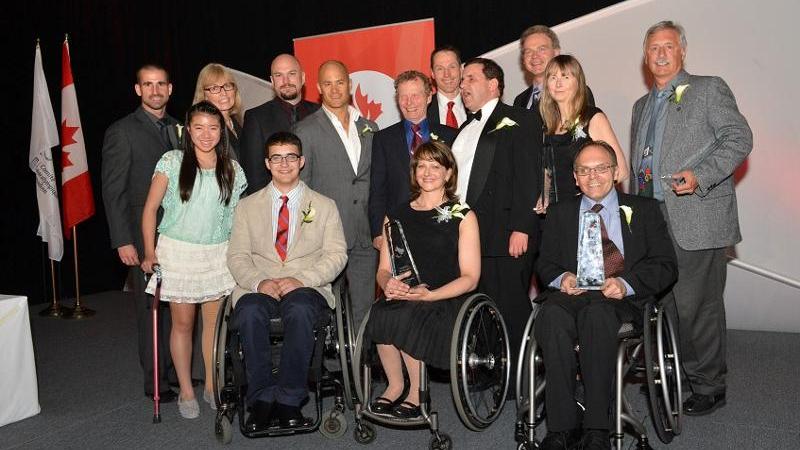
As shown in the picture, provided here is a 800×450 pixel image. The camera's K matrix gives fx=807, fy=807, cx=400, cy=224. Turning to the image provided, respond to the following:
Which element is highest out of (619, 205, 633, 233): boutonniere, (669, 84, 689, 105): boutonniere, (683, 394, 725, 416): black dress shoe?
(669, 84, 689, 105): boutonniere

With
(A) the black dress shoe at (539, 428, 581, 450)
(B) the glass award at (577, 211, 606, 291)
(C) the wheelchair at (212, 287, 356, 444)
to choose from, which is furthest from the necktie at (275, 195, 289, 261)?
(A) the black dress shoe at (539, 428, 581, 450)

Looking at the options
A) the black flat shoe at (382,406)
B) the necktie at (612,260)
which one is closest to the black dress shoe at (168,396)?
the black flat shoe at (382,406)

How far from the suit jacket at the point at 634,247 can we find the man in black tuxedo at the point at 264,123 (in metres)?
1.44

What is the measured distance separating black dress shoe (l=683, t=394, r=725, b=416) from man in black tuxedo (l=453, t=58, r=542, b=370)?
2.36ft

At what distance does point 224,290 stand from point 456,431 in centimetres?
111

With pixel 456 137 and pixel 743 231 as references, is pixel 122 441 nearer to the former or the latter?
pixel 456 137

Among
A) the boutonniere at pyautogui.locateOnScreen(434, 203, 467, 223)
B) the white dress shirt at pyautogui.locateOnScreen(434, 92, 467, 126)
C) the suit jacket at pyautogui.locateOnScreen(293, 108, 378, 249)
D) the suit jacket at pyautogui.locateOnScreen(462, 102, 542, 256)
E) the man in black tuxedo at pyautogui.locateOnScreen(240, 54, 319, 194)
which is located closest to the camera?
the boutonniere at pyautogui.locateOnScreen(434, 203, 467, 223)

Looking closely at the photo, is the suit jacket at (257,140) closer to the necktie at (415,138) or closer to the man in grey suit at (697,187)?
the necktie at (415,138)

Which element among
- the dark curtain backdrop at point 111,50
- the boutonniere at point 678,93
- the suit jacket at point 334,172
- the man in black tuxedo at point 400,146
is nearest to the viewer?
the boutonniere at point 678,93

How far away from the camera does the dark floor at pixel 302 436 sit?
2973 mm

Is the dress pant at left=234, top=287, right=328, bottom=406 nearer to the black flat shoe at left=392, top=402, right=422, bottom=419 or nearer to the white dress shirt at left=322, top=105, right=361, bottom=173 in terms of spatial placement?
the black flat shoe at left=392, top=402, right=422, bottom=419

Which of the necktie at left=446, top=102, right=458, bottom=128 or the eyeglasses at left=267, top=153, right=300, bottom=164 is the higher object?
the necktie at left=446, top=102, right=458, bottom=128

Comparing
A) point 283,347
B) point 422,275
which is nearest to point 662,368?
point 422,275

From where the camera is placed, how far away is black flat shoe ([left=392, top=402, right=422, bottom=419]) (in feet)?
9.43
